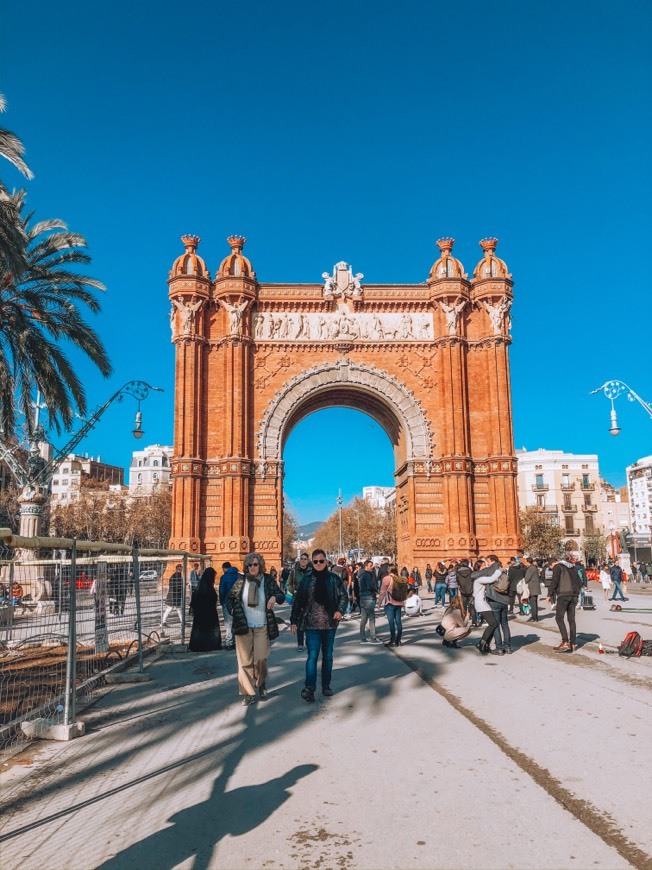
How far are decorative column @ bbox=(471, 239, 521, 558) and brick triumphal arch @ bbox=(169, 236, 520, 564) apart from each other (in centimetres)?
6

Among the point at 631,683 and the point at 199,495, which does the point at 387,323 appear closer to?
the point at 199,495

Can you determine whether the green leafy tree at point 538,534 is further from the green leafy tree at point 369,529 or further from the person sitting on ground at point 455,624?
the person sitting on ground at point 455,624

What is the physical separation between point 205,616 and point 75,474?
299ft

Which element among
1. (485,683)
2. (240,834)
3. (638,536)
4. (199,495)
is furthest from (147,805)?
(638,536)

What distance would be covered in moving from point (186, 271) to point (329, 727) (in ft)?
84.9

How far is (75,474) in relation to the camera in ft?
316

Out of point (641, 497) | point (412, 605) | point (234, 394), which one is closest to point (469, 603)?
point (412, 605)

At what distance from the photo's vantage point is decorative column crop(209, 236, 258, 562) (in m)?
27.8

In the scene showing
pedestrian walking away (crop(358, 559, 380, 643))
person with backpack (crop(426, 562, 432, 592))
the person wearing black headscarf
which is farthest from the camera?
person with backpack (crop(426, 562, 432, 592))

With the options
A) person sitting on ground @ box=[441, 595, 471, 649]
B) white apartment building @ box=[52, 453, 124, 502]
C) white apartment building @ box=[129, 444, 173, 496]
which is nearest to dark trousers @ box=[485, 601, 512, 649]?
person sitting on ground @ box=[441, 595, 471, 649]

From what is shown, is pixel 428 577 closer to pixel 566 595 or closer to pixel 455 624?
pixel 455 624

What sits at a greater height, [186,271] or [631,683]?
[186,271]

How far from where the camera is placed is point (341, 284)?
3059 cm

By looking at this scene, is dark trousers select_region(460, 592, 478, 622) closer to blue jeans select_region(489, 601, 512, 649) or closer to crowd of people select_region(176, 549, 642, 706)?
crowd of people select_region(176, 549, 642, 706)
